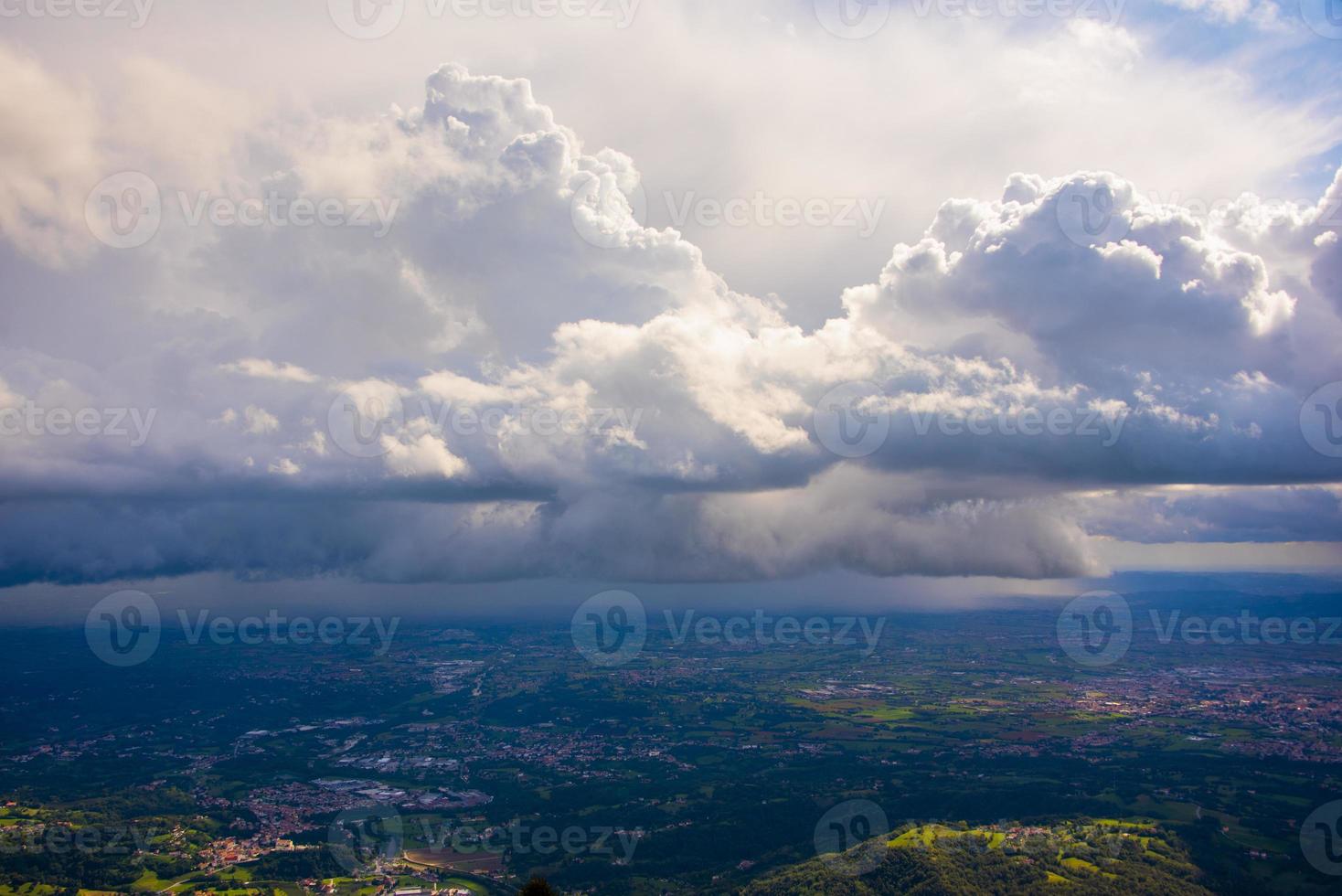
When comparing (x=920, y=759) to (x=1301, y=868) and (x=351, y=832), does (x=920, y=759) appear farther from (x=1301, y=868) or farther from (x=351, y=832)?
(x=351, y=832)

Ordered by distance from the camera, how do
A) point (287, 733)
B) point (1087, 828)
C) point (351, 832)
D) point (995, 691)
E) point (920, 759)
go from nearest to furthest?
point (1087, 828) < point (351, 832) < point (920, 759) < point (287, 733) < point (995, 691)

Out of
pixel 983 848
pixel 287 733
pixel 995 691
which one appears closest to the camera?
pixel 983 848

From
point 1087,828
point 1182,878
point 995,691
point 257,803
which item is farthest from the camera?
point 995,691

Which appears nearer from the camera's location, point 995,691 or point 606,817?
point 606,817

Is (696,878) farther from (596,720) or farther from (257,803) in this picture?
(596,720)

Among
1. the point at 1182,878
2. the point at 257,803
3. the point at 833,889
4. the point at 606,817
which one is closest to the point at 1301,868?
the point at 1182,878

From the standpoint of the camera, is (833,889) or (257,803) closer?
(833,889)

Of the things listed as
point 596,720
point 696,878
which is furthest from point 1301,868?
point 596,720

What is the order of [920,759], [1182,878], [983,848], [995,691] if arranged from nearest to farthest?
[1182,878], [983,848], [920,759], [995,691]
